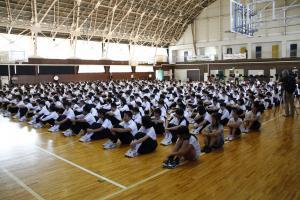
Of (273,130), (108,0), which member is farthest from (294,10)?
(273,130)

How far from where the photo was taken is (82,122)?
354 inches

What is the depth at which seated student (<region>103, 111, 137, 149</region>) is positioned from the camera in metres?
7.32

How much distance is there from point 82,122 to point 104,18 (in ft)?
73.7

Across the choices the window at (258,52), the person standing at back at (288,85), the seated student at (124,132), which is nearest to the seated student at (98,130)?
the seated student at (124,132)

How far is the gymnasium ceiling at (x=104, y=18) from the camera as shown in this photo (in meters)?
23.7

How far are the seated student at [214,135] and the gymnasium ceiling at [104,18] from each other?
21.2m

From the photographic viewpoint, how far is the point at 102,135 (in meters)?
8.55

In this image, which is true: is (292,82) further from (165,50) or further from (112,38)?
(165,50)

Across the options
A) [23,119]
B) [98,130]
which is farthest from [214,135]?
[23,119]

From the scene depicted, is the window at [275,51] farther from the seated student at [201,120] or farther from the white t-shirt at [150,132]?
the white t-shirt at [150,132]

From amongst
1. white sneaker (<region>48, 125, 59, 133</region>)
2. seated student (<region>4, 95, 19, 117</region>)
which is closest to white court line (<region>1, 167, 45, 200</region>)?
white sneaker (<region>48, 125, 59, 133</region>)

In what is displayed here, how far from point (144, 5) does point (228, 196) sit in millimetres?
28189

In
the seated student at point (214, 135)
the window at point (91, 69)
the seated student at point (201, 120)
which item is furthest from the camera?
the window at point (91, 69)

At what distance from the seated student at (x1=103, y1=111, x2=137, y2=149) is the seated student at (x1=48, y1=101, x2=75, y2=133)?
2.30 metres
